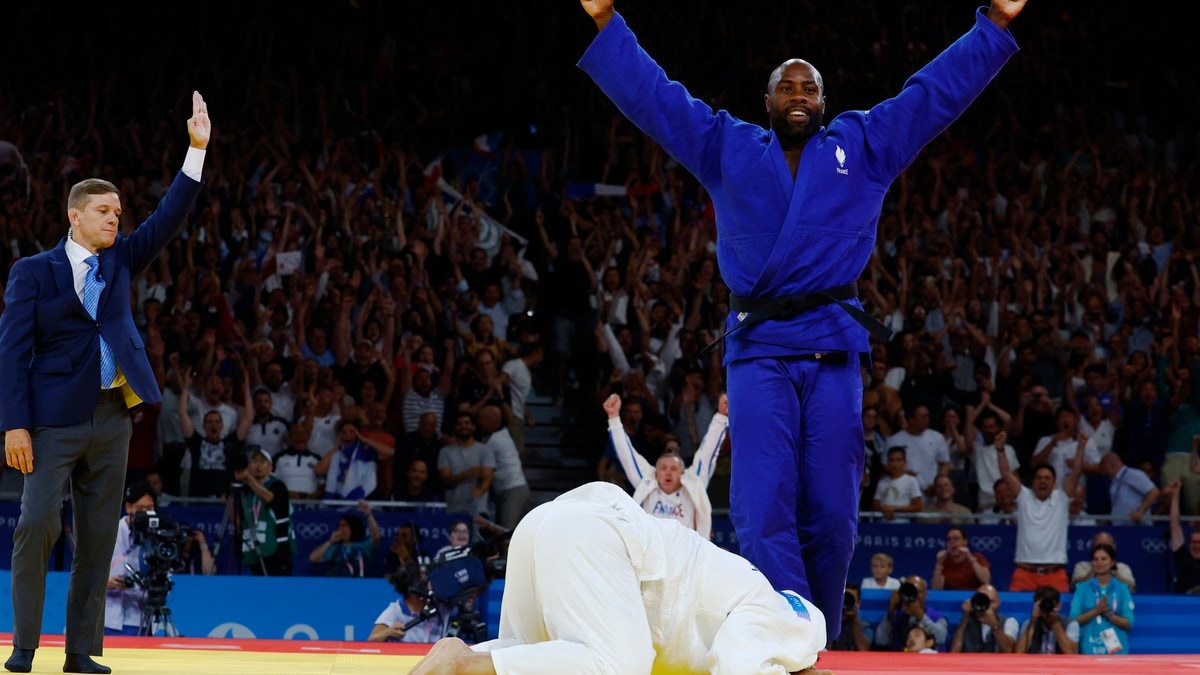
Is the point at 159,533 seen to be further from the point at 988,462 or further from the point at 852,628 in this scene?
the point at 988,462

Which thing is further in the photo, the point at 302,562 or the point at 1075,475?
the point at 1075,475

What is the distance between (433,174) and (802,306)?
1070 cm

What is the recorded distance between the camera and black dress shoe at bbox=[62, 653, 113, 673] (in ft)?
15.6

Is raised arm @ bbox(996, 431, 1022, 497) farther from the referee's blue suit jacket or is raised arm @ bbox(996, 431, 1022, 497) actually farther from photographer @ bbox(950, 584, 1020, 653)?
the referee's blue suit jacket

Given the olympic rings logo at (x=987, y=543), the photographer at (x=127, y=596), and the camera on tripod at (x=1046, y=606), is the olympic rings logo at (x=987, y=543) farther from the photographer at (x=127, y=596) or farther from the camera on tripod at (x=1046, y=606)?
the photographer at (x=127, y=596)

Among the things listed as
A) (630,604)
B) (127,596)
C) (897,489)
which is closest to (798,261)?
(630,604)

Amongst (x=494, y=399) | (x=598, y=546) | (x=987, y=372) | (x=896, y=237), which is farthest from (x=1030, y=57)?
(x=598, y=546)

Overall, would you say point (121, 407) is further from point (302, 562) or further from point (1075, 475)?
point (1075, 475)

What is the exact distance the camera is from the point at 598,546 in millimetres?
3777

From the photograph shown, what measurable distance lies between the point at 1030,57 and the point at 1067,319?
16.1ft

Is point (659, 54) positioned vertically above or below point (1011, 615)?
above

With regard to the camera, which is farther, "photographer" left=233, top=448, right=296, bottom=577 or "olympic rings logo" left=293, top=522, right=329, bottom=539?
"olympic rings logo" left=293, top=522, right=329, bottom=539

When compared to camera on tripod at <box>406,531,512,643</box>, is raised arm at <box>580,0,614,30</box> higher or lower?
higher

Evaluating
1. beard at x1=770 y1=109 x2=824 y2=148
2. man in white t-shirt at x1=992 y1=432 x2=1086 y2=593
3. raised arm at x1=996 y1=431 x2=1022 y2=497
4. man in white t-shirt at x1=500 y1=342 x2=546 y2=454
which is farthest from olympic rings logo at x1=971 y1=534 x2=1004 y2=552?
beard at x1=770 y1=109 x2=824 y2=148
